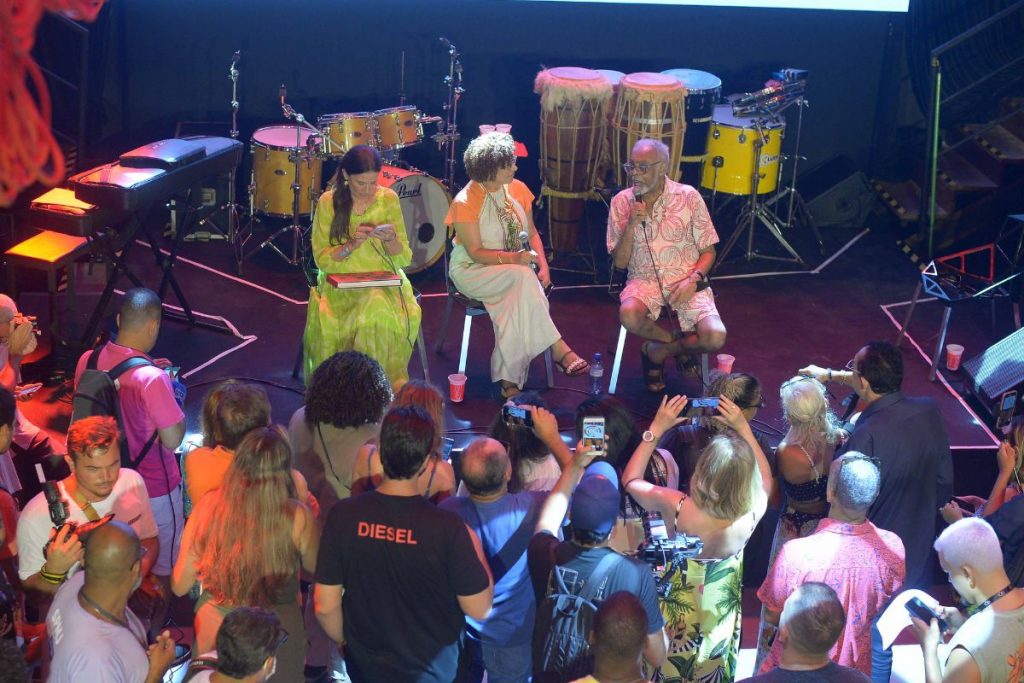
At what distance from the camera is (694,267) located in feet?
19.7

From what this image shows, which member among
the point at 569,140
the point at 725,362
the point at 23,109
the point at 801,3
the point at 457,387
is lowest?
the point at 457,387

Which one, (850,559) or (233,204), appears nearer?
(850,559)

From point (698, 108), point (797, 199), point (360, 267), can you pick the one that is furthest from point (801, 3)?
point (360, 267)

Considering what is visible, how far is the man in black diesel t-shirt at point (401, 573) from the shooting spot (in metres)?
3.12

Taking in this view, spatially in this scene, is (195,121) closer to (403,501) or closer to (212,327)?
(212,327)

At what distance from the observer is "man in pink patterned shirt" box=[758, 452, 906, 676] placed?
3494 mm

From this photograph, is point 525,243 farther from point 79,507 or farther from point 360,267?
point 79,507

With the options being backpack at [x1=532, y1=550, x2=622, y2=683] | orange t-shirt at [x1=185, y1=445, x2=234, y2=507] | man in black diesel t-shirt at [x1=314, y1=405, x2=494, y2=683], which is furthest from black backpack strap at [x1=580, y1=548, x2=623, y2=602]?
orange t-shirt at [x1=185, y1=445, x2=234, y2=507]

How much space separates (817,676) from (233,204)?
18.5ft

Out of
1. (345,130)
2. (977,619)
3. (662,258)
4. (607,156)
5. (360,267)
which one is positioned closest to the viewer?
(977,619)

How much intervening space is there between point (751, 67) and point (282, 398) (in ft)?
15.3

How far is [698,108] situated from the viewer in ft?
25.2

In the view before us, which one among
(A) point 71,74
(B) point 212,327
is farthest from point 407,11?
(B) point 212,327

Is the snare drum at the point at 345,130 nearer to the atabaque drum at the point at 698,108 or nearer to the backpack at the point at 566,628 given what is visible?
the atabaque drum at the point at 698,108
